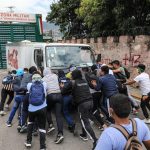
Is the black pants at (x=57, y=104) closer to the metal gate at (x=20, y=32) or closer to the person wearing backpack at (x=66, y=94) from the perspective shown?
the person wearing backpack at (x=66, y=94)

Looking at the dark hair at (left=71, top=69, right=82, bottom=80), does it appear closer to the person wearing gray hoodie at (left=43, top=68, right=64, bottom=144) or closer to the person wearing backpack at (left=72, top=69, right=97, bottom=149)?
the person wearing backpack at (left=72, top=69, right=97, bottom=149)

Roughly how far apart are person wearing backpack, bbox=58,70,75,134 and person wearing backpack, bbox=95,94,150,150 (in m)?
5.34

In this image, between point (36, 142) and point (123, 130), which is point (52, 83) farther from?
point (123, 130)

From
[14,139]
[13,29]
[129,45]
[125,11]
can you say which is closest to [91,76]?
[14,139]

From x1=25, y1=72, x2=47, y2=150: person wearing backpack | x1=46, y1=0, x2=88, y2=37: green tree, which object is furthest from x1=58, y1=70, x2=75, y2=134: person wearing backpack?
x1=46, y1=0, x2=88, y2=37: green tree

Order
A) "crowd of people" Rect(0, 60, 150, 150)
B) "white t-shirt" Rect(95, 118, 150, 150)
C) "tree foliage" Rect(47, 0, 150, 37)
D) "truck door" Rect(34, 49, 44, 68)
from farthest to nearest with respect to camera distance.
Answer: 1. "tree foliage" Rect(47, 0, 150, 37)
2. "truck door" Rect(34, 49, 44, 68)
3. "crowd of people" Rect(0, 60, 150, 150)
4. "white t-shirt" Rect(95, 118, 150, 150)

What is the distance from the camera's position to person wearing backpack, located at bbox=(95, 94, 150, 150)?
10.7 feet

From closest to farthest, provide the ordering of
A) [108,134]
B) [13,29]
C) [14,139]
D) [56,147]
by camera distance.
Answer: [108,134]
[56,147]
[14,139]
[13,29]

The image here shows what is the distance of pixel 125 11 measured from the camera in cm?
1866

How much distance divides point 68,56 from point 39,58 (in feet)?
3.12

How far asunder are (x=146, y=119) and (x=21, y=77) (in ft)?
12.1

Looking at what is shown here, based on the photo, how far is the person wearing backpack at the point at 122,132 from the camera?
3.26 m

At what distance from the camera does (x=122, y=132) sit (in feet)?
10.9

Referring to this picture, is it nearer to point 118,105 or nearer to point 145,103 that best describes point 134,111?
point 145,103
